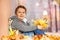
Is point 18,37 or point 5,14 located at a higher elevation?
point 5,14

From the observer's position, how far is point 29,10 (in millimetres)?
1003

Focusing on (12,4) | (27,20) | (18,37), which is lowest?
(18,37)

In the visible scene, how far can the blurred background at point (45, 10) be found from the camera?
39.3 inches

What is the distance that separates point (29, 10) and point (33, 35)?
18 centimetres

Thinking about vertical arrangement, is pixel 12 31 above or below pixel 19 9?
below

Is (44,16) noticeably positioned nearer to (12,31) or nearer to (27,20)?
(27,20)

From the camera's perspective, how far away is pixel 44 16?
1007 mm

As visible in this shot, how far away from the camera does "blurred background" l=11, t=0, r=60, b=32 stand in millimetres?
998

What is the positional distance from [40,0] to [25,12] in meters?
0.14

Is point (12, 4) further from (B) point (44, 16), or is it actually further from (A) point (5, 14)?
(B) point (44, 16)

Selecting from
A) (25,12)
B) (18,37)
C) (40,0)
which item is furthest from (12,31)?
(40,0)

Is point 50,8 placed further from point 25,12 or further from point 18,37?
point 18,37

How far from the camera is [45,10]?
3.31 feet

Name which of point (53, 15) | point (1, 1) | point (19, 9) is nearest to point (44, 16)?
point (53, 15)
